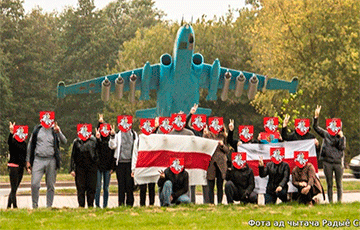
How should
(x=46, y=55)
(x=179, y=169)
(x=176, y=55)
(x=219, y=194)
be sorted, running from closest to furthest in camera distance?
(x=179, y=169), (x=219, y=194), (x=176, y=55), (x=46, y=55)

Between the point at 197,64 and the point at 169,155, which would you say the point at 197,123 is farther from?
the point at 197,64

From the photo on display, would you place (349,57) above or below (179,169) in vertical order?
above

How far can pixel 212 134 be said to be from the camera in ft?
49.7

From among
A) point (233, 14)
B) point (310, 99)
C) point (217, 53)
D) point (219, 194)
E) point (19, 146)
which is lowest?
point (219, 194)

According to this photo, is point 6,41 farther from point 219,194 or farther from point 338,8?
point 219,194

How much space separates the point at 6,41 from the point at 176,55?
35.0 meters

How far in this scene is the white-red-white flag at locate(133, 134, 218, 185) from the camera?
14.4 metres

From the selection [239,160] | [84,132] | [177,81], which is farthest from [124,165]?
[177,81]

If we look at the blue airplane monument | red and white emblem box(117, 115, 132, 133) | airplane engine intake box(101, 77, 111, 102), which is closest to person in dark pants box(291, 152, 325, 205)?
red and white emblem box(117, 115, 132, 133)

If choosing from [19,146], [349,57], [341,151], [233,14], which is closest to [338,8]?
[349,57]

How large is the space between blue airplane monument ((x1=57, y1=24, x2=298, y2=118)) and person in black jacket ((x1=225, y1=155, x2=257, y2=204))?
46.8 feet

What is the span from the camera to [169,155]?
47.4 ft

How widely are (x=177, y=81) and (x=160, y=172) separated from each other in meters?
16.2

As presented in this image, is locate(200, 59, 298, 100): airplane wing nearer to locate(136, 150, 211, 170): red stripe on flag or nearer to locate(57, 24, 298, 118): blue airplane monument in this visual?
locate(57, 24, 298, 118): blue airplane monument
